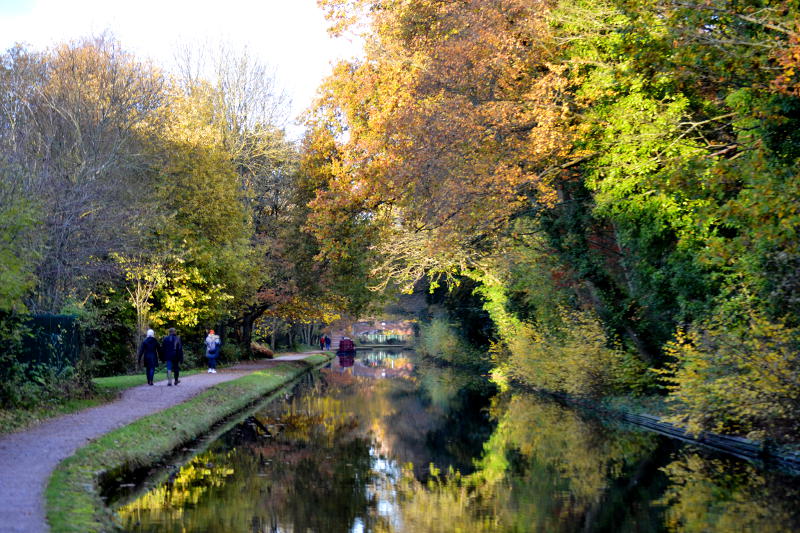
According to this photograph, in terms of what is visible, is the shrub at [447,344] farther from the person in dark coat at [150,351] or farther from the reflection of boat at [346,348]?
the person in dark coat at [150,351]

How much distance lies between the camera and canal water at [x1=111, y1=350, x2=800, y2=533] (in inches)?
355

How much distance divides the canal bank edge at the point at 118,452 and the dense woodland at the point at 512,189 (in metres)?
3.33

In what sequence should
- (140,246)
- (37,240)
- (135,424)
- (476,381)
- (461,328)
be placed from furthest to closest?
(461,328) → (476,381) → (140,246) → (37,240) → (135,424)

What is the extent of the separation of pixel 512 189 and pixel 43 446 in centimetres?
1234

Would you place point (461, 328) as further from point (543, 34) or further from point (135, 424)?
point (135, 424)

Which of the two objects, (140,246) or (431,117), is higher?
(431,117)

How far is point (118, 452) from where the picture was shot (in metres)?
13.0

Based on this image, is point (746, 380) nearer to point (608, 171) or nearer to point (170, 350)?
point (608, 171)

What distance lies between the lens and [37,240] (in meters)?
21.0

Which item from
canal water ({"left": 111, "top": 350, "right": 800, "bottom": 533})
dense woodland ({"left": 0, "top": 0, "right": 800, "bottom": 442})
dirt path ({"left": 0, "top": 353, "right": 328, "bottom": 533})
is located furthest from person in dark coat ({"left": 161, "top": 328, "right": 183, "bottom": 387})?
canal water ({"left": 111, "top": 350, "right": 800, "bottom": 533})

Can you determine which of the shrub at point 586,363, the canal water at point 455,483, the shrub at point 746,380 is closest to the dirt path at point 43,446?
the canal water at point 455,483

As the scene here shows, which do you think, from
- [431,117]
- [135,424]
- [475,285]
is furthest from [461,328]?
[135,424]

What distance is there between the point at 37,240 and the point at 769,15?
17.1m

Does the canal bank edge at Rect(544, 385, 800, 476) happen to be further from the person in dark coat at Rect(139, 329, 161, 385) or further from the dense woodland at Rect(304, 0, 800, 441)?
the person in dark coat at Rect(139, 329, 161, 385)
